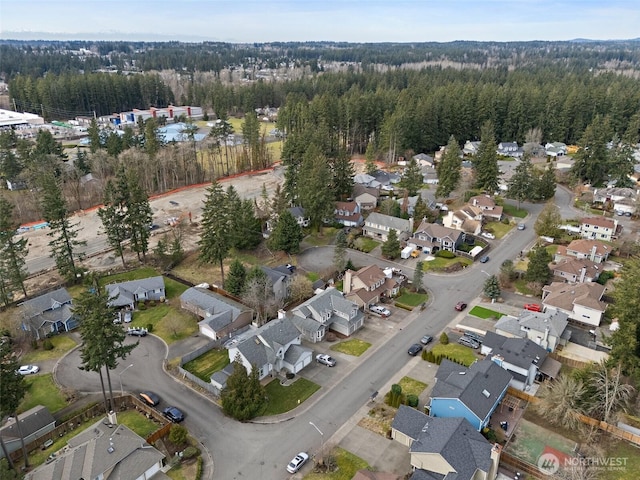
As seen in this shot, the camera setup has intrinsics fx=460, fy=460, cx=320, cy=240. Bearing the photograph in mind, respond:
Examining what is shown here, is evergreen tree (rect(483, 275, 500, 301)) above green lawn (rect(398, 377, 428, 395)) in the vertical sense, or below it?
above

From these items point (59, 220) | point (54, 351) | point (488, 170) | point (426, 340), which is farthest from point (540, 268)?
point (59, 220)

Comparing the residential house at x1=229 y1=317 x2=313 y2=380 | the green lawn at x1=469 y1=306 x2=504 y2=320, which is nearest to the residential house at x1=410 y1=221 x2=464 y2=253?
the green lawn at x1=469 y1=306 x2=504 y2=320

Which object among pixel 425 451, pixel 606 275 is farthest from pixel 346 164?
pixel 425 451

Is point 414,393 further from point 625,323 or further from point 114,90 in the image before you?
point 114,90

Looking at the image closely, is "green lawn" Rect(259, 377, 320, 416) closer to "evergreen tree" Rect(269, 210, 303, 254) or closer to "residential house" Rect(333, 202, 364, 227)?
"evergreen tree" Rect(269, 210, 303, 254)

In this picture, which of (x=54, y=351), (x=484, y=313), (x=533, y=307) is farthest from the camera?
(x=533, y=307)

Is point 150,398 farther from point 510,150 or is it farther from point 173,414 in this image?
point 510,150

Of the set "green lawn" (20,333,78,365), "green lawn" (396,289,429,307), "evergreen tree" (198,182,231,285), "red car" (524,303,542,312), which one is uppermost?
"evergreen tree" (198,182,231,285)
